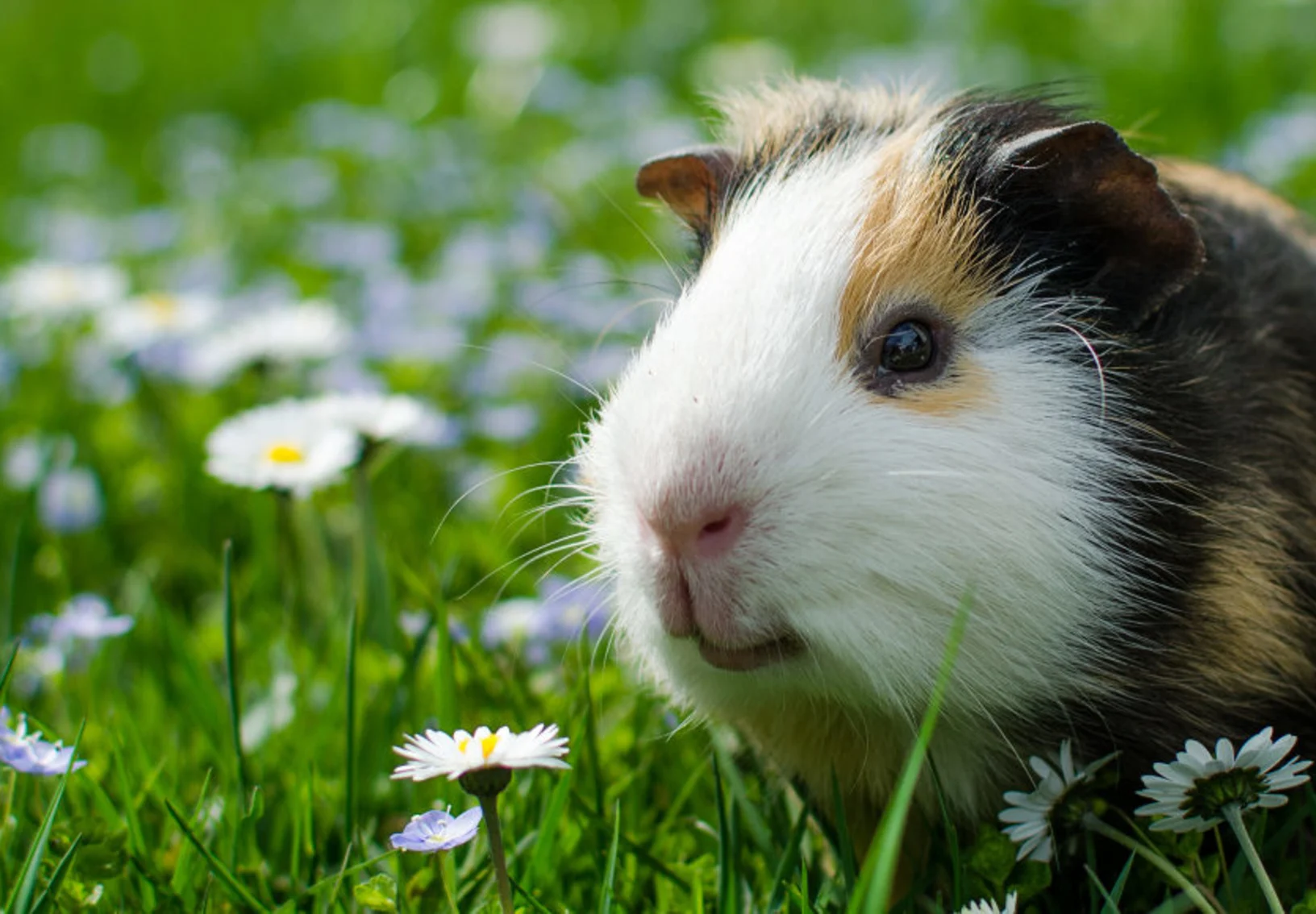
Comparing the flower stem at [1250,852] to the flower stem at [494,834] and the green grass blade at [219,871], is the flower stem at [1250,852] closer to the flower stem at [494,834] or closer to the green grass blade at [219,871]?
the flower stem at [494,834]

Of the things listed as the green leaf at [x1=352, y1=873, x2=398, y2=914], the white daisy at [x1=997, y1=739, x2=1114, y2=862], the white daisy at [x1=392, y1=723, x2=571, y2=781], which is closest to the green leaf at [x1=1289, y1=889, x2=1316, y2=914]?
the white daisy at [x1=997, y1=739, x2=1114, y2=862]

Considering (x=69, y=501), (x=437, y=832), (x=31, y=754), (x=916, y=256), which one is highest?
(x=916, y=256)

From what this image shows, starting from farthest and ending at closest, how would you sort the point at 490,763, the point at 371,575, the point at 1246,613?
the point at 371,575 < the point at 1246,613 < the point at 490,763

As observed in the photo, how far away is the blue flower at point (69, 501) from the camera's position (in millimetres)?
4648

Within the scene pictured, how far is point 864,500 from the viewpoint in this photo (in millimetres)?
2393

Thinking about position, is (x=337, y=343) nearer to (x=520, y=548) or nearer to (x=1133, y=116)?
(x=520, y=548)

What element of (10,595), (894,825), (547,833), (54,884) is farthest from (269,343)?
(894,825)

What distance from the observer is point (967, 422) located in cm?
253

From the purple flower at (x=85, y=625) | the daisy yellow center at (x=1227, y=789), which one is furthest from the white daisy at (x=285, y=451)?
the daisy yellow center at (x=1227, y=789)

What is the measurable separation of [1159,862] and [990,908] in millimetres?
268

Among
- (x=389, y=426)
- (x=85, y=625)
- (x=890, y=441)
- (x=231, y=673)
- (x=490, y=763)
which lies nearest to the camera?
(x=490, y=763)

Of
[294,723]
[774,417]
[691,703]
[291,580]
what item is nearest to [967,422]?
[774,417]

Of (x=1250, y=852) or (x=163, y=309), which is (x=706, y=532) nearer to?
(x=1250, y=852)

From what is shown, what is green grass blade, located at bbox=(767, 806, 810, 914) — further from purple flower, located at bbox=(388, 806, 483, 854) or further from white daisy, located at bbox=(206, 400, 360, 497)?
white daisy, located at bbox=(206, 400, 360, 497)
